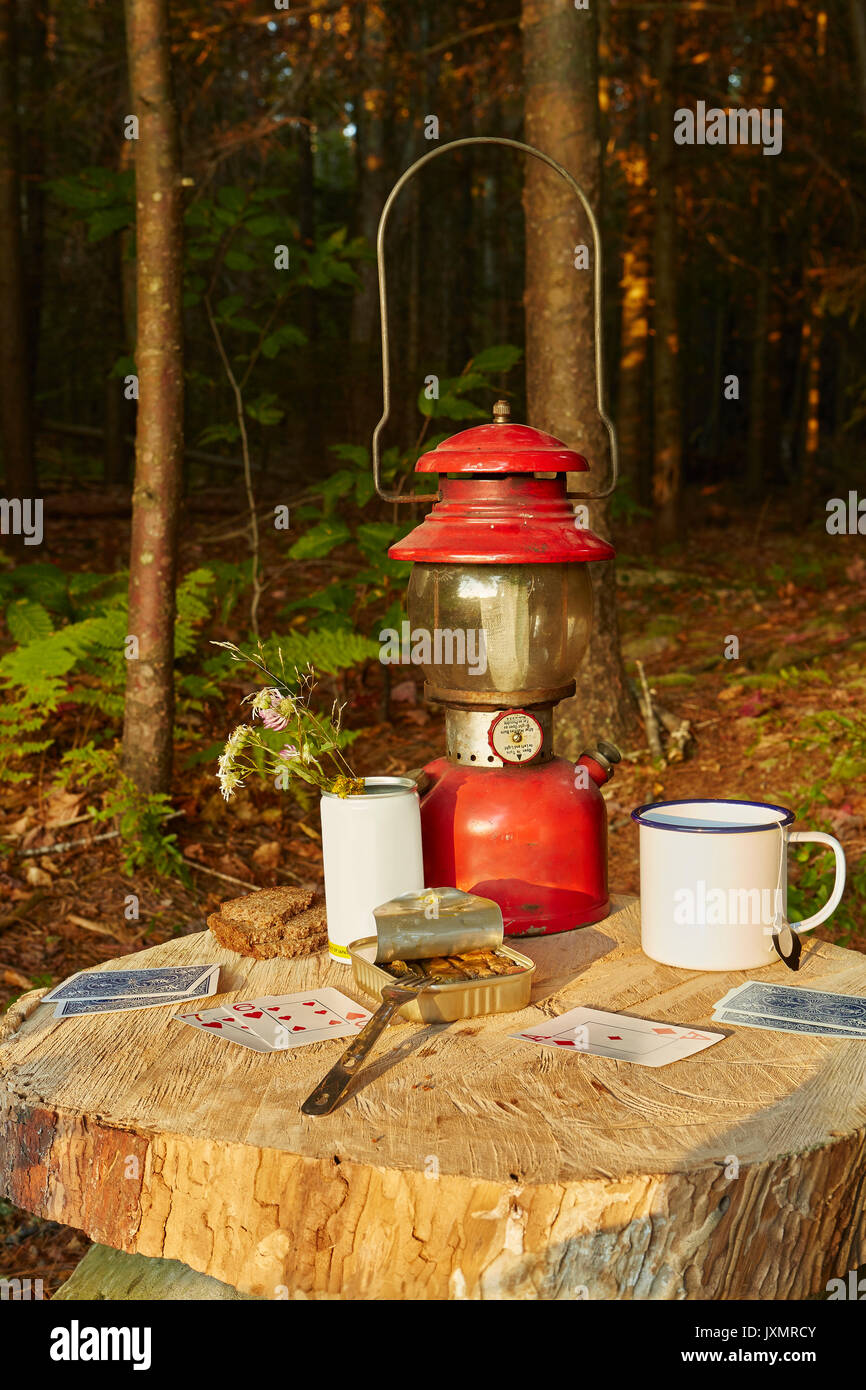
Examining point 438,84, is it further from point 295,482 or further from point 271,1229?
point 271,1229

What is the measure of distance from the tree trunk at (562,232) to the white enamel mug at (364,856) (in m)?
3.21

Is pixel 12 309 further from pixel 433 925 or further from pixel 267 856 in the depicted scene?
pixel 433 925

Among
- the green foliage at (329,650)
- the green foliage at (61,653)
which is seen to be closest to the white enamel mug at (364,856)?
the green foliage at (61,653)

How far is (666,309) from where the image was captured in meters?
11.6

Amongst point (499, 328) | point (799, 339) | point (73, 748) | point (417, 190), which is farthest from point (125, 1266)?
point (799, 339)

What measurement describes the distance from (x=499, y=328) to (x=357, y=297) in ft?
26.7

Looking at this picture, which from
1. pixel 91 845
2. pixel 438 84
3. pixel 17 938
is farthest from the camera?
pixel 438 84

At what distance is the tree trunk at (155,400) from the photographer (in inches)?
177

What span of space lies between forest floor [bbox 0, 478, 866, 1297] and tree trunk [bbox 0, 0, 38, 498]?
2.62m

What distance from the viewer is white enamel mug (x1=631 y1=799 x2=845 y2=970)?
2.17m

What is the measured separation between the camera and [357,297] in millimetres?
14273

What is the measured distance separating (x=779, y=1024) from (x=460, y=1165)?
0.69 metres

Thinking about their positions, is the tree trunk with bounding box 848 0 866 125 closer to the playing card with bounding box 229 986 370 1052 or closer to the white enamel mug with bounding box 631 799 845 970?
the white enamel mug with bounding box 631 799 845 970

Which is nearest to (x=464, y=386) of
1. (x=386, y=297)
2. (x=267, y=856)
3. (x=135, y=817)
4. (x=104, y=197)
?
(x=104, y=197)
